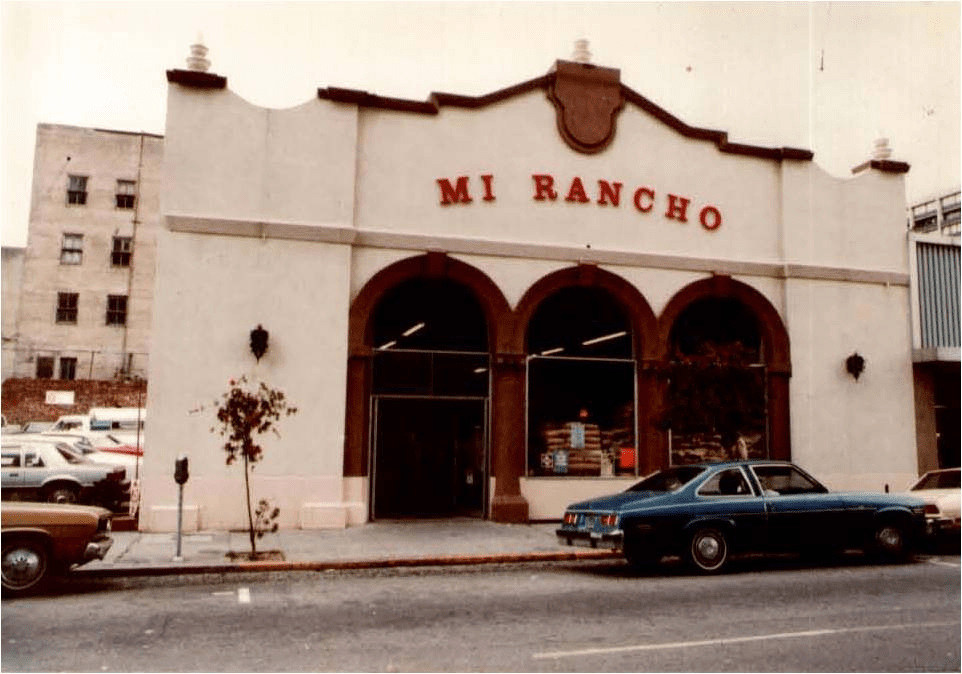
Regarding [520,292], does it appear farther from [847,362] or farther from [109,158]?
[109,158]

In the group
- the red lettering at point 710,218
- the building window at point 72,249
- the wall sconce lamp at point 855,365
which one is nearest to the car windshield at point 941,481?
the wall sconce lamp at point 855,365

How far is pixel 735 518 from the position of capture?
38.8ft

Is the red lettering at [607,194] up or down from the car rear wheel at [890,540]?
up

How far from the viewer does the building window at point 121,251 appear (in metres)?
45.4

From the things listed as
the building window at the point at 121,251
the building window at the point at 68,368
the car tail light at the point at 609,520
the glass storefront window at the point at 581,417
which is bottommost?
the car tail light at the point at 609,520

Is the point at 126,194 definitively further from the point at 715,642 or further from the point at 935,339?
the point at 715,642

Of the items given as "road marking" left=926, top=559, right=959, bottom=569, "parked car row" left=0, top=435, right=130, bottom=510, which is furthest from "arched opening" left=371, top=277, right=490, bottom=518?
"road marking" left=926, top=559, right=959, bottom=569

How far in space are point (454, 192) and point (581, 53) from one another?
4.19 meters

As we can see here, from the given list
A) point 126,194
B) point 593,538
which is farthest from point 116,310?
point 593,538

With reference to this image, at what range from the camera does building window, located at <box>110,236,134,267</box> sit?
149 ft

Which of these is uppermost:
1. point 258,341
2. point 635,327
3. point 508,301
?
point 508,301

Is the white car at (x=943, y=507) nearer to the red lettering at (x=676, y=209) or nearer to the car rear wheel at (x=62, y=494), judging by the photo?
the red lettering at (x=676, y=209)

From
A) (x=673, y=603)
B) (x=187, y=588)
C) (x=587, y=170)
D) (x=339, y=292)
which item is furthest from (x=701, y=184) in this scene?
(x=187, y=588)

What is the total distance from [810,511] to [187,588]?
8.24 meters
